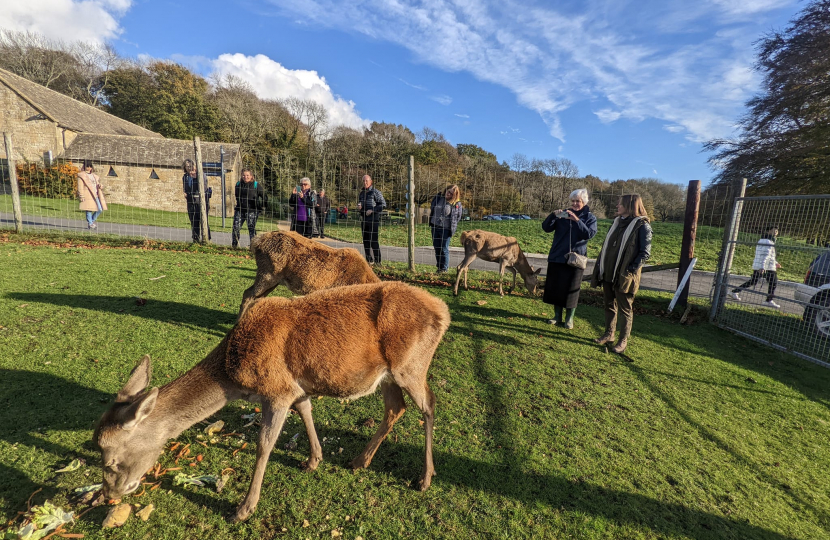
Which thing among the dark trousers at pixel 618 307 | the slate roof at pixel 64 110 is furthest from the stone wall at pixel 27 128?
the dark trousers at pixel 618 307

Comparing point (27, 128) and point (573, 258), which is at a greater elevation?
point (27, 128)

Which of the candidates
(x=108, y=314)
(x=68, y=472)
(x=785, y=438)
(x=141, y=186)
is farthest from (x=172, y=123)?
(x=785, y=438)

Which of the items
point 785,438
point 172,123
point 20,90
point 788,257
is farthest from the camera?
point 172,123

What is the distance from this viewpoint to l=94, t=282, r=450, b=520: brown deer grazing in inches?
104

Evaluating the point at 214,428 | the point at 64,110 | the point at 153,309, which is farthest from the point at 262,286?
the point at 64,110

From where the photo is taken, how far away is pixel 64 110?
108 ft

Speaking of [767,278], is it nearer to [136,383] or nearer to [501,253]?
[501,253]

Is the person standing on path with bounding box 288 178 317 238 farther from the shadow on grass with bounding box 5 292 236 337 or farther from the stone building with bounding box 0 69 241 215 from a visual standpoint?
the stone building with bounding box 0 69 241 215

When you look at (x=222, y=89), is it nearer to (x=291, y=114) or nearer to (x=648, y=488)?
(x=291, y=114)

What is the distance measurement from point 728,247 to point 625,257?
4.50 meters

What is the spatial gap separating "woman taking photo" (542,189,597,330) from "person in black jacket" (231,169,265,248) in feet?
29.1

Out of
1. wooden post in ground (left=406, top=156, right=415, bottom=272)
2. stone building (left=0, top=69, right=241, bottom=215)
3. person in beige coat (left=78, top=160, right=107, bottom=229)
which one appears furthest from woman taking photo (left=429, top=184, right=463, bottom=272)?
stone building (left=0, top=69, right=241, bottom=215)

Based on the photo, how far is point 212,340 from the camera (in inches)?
208

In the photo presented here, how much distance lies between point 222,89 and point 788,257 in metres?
65.7
